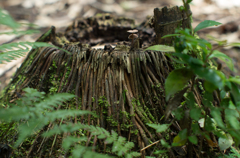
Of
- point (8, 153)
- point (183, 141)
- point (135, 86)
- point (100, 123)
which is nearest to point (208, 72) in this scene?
point (183, 141)

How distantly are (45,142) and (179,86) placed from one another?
0.99 meters

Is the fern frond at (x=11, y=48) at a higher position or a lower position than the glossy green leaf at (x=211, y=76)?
higher

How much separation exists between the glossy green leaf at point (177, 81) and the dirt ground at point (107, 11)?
2.55 metres

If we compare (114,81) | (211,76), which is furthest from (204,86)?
(114,81)

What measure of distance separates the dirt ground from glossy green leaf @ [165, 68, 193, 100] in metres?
2.55

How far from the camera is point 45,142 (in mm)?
1271

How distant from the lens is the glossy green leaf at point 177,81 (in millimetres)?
989

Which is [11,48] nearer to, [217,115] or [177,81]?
[177,81]

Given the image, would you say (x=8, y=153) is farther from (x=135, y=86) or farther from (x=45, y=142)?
(x=135, y=86)

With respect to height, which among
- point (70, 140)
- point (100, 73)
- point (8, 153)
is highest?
point (100, 73)

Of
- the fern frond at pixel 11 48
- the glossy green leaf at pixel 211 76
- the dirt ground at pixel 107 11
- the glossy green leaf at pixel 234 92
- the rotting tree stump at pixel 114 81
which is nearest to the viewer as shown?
the glossy green leaf at pixel 211 76

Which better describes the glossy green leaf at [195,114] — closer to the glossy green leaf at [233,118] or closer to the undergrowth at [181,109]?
the undergrowth at [181,109]

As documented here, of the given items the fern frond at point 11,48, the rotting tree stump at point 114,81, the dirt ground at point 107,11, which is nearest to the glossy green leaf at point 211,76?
the rotting tree stump at point 114,81

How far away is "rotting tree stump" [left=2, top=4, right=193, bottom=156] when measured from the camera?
1.33 metres
